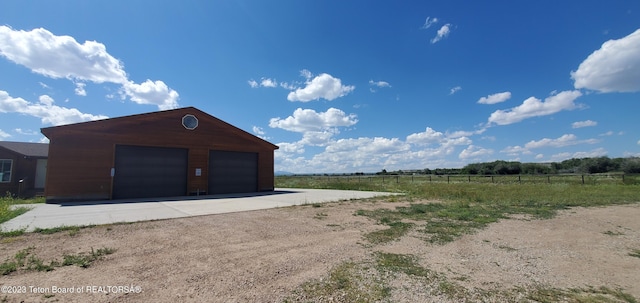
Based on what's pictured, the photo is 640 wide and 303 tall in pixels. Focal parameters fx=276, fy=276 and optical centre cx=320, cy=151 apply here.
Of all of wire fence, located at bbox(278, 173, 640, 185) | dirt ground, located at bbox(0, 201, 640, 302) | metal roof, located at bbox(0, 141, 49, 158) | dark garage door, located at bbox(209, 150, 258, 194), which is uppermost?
metal roof, located at bbox(0, 141, 49, 158)

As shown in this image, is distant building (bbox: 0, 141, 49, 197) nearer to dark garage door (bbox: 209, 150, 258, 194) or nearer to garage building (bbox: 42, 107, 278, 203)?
garage building (bbox: 42, 107, 278, 203)

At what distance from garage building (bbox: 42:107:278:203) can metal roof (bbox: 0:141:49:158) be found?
33.8 feet

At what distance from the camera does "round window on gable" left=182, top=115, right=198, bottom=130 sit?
60.3 ft

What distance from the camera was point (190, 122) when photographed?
18625 mm

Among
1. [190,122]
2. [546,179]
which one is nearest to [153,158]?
[190,122]

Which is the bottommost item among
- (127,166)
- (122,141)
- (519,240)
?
(519,240)

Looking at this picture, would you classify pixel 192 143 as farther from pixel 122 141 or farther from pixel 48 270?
pixel 48 270

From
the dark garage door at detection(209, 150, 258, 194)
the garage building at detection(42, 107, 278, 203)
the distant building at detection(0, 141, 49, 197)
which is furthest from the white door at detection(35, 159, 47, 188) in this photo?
the dark garage door at detection(209, 150, 258, 194)

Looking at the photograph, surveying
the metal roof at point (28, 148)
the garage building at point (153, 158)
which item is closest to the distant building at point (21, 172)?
the metal roof at point (28, 148)

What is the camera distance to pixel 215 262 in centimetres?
486

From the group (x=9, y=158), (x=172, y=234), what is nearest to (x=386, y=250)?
(x=172, y=234)

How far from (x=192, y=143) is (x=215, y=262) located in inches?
609

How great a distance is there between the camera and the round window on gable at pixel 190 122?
18.4 metres

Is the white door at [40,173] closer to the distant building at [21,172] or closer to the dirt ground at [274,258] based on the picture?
the distant building at [21,172]
